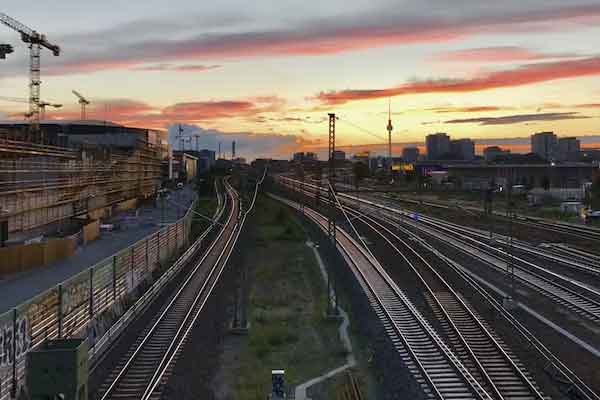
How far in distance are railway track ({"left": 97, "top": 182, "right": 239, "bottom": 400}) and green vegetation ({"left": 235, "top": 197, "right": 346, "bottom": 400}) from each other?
7.81 feet

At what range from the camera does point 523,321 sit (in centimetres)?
2141

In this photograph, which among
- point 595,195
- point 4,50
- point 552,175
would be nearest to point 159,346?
point 4,50

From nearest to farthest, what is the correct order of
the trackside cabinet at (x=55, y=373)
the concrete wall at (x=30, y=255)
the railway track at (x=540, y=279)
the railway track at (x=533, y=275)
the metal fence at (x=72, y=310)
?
the trackside cabinet at (x=55, y=373) < the metal fence at (x=72, y=310) < the railway track at (x=540, y=279) < the railway track at (x=533, y=275) < the concrete wall at (x=30, y=255)

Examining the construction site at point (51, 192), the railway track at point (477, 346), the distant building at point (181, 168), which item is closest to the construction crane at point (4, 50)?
the construction site at point (51, 192)

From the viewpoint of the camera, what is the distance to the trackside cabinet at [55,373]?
29.5ft

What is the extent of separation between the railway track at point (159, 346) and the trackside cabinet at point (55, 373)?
19.9 feet

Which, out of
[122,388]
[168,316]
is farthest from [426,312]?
[122,388]

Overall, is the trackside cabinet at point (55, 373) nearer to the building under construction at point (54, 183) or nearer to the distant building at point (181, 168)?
the building under construction at point (54, 183)

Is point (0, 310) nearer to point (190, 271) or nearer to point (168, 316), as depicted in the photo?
point (168, 316)

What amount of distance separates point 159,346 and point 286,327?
5456mm

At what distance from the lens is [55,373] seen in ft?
29.9

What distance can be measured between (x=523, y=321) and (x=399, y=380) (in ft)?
26.9

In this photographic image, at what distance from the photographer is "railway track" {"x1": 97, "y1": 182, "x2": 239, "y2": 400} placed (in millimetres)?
15484

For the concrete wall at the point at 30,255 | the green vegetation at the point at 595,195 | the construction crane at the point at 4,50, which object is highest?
the construction crane at the point at 4,50
